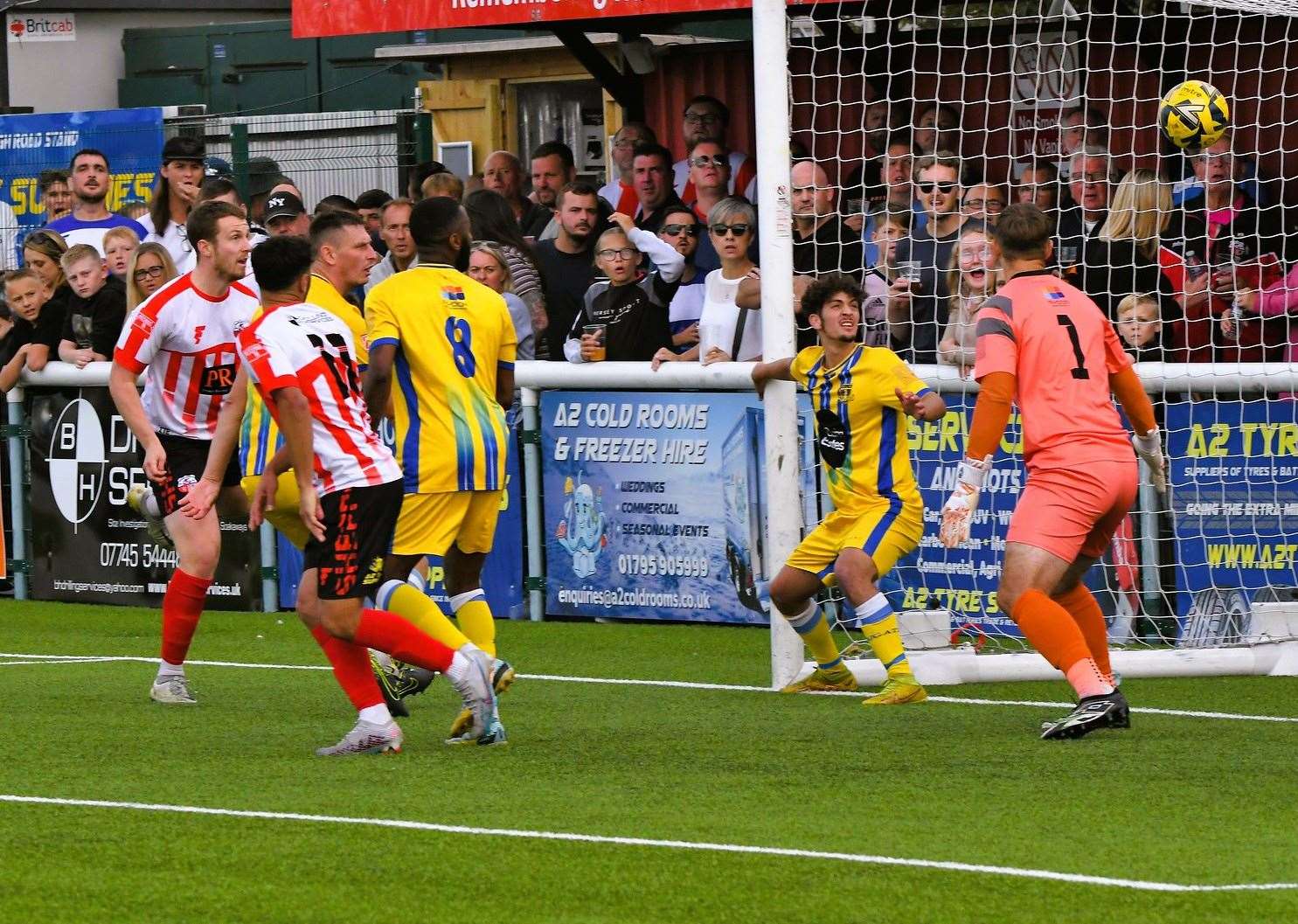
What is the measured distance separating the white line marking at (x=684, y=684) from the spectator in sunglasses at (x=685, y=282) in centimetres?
286

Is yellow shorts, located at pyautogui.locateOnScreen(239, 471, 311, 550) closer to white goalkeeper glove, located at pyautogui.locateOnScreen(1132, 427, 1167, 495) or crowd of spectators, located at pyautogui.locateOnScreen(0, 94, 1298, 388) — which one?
crowd of spectators, located at pyautogui.locateOnScreen(0, 94, 1298, 388)

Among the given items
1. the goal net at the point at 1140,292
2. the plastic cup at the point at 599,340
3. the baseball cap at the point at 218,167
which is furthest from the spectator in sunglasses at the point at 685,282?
the baseball cap at the point at 218,167

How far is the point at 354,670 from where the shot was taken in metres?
8.03

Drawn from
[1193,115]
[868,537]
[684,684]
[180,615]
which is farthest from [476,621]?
[1193,115]

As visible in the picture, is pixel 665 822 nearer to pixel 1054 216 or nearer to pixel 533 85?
pixel 1054 216

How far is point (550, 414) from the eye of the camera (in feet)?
41.7

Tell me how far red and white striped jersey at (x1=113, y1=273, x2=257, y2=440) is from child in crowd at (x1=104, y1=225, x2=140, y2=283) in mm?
4552

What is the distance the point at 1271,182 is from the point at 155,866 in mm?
7879

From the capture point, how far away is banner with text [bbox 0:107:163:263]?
731 inches

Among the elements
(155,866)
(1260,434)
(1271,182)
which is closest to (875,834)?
(155,866)

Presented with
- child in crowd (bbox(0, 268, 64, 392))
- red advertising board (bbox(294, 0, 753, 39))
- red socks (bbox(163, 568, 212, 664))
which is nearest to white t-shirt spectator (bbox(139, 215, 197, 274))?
child in crowd (bbox(0, 268, 64, 392))

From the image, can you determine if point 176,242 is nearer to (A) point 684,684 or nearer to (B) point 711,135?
(B) point 711,135

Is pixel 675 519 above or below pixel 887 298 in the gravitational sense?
below

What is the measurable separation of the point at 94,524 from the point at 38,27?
13.2m
